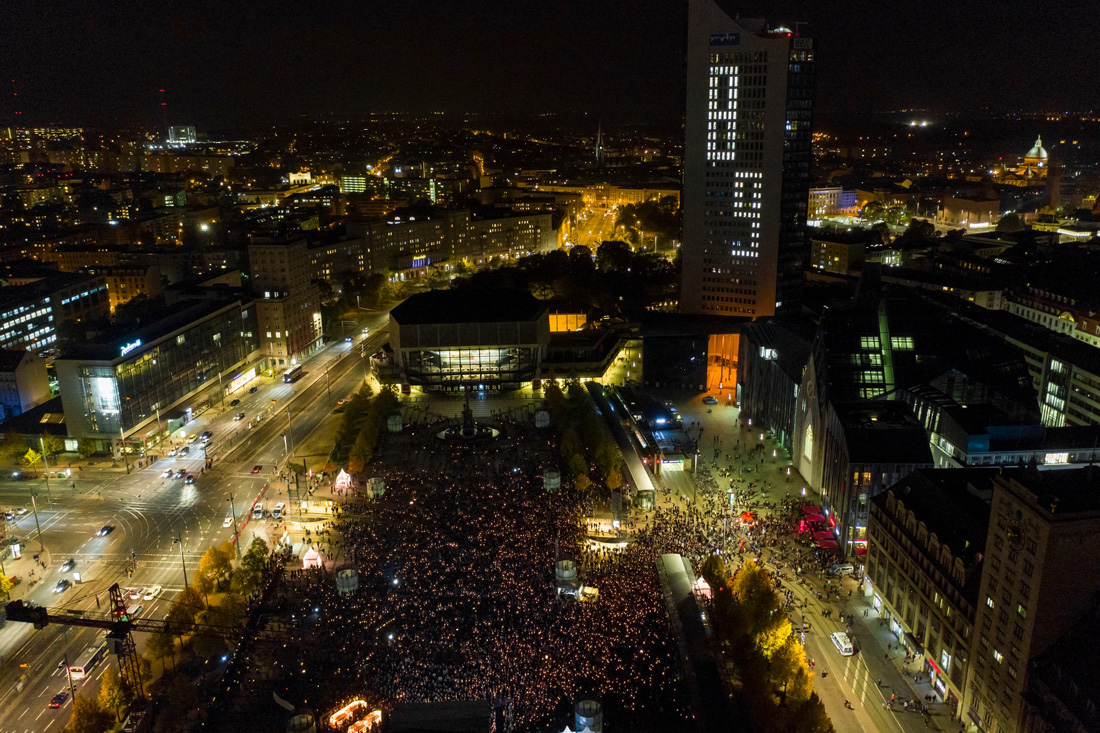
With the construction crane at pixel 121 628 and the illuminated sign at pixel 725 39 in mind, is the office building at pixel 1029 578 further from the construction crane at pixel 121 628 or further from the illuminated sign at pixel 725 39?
the illuminated sign at pixel 725 39

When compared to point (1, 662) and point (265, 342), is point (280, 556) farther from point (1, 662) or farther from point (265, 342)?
point (265, 342)

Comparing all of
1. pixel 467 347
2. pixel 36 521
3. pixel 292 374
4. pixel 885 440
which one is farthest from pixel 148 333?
pixel 885 440

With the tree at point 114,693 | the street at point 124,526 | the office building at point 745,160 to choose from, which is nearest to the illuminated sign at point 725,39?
the office building at point 745,160

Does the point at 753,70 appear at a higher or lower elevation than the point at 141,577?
higher

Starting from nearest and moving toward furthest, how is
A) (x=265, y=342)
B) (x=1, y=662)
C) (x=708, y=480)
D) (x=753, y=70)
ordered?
1. (x=1, y=662)
2. (x=708, y=480)
3. (x=753, y=70)
4. (x=265, y=342)

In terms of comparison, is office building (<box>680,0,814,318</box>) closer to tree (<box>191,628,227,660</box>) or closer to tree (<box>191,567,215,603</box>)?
tree (<box>191,567,215,603</box>)

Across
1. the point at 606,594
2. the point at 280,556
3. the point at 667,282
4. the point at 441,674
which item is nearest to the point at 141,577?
the point at 280,556
